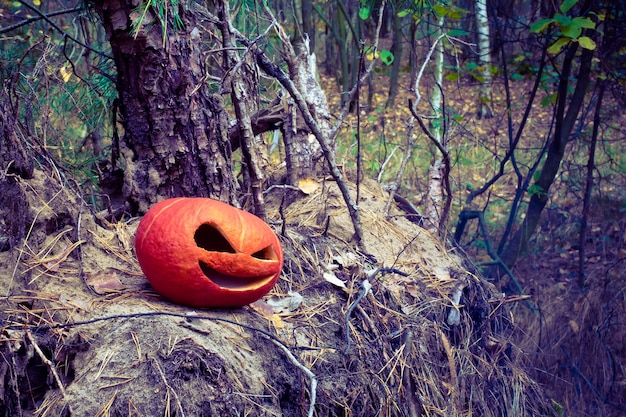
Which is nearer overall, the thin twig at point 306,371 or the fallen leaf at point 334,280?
the thin twig at point 306,371

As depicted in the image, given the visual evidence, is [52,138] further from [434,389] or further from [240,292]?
[434,389]

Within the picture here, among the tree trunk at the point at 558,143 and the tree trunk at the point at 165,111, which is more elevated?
the tree trunk at the point at 165,111

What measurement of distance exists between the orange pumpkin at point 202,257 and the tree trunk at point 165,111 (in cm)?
50

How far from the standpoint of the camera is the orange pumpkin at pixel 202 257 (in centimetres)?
204

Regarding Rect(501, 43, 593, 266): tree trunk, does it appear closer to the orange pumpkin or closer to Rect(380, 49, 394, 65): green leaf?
Rect(380, 49, 394, 65): green leaf

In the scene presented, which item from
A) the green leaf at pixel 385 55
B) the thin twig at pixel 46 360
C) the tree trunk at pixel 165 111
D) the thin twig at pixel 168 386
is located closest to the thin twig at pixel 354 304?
the thin twig at pixel 168 386

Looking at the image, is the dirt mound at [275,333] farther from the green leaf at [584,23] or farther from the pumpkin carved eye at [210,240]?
the green leaf at [584,23]

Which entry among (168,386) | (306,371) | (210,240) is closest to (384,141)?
(210,240)

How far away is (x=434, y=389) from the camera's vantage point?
241cm

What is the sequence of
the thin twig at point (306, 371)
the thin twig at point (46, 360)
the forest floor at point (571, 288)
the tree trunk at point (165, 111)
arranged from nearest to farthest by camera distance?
the thin twig at point (46, 360) < the thin twig at point (306, 371) < the tree trunk at point (165, 111) < the forest floor at point (571, 288)

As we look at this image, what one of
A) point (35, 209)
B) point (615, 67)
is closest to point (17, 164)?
point (35, 209)

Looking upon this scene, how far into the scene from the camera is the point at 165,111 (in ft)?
8.46

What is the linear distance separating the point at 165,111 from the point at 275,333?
3.78ft

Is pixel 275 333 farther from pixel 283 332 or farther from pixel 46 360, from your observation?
pixel 46 360
